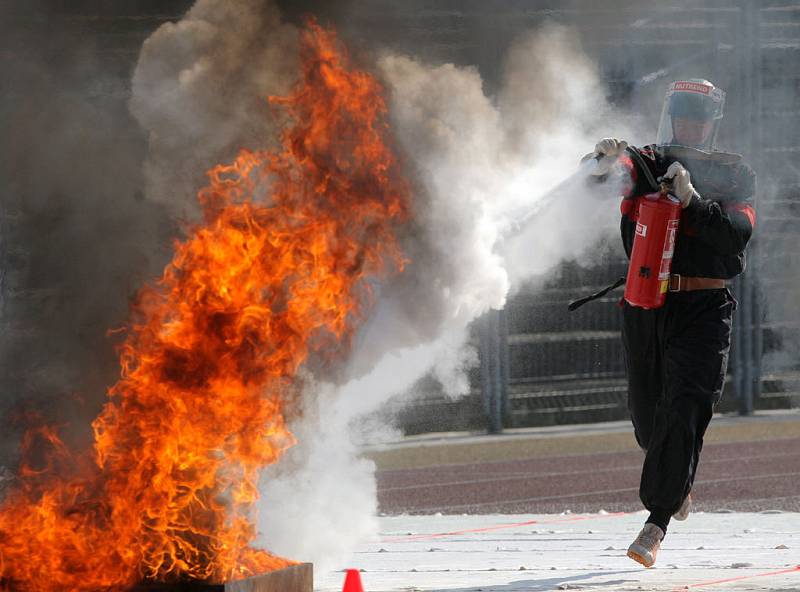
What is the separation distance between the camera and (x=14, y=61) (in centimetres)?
1012

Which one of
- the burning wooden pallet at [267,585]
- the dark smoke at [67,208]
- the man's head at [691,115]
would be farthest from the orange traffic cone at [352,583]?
the dark smoke at [67,208]

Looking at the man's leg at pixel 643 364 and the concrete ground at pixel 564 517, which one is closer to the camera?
the concrete ground at pixel 564 517

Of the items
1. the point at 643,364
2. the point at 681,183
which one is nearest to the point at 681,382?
the point at 643,364

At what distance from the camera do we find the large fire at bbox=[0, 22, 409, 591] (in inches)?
220

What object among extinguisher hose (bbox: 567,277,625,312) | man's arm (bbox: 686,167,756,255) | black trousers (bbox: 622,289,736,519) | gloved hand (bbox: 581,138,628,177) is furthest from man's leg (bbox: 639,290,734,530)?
gloved hand (bbox: 581,138,628,177)

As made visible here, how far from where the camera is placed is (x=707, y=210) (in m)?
6.52

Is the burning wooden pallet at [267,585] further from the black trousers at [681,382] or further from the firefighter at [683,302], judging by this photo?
the black trousers at [681,382]

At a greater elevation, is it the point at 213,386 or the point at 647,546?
the point at 213,386

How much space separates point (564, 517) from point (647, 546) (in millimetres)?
2995

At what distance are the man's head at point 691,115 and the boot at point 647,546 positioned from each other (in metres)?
1.65

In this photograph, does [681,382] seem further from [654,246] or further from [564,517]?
[564,517]

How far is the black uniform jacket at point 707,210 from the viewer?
6531mm

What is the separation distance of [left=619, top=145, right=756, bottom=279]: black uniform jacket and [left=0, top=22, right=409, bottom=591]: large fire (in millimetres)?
1263

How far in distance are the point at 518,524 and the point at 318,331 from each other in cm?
338
